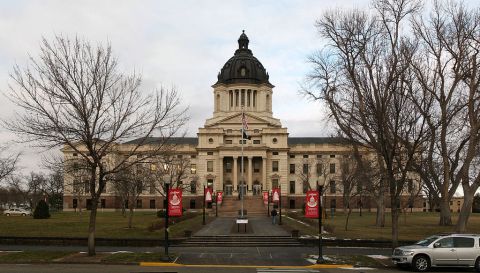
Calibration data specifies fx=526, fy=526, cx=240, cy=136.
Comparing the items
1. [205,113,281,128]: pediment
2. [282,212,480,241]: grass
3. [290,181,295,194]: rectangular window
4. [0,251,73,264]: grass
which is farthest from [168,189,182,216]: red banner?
[290,181,295,194]: rectangular window

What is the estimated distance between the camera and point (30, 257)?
24.8m

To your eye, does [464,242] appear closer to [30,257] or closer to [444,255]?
[444,255]

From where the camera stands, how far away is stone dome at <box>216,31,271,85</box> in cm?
11669

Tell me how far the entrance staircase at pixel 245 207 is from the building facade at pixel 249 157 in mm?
13218

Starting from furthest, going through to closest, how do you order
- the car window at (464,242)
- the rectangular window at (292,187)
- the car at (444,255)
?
the rectangular window at (292,187) < the car window at (464,242) < the car at (444,255)

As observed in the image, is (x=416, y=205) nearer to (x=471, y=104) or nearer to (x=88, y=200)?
(x=88, y=200)

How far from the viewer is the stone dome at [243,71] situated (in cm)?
11669

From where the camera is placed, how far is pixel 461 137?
155 ft

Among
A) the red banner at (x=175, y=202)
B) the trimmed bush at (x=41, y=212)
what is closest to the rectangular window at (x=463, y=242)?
the red banner at (x=175, y=202)

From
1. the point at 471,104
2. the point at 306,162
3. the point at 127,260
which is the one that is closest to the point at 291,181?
the point at 306,162

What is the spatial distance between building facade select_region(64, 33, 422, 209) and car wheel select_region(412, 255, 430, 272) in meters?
80.3

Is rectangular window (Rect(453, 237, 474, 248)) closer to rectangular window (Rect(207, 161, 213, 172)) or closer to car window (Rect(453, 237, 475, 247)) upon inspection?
car window (Rect(453, 237, 475, 247))

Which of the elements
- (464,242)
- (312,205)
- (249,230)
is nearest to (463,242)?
(464,242)

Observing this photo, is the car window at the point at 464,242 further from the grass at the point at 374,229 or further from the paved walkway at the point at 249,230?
the paved walkway at the point at 249,230
